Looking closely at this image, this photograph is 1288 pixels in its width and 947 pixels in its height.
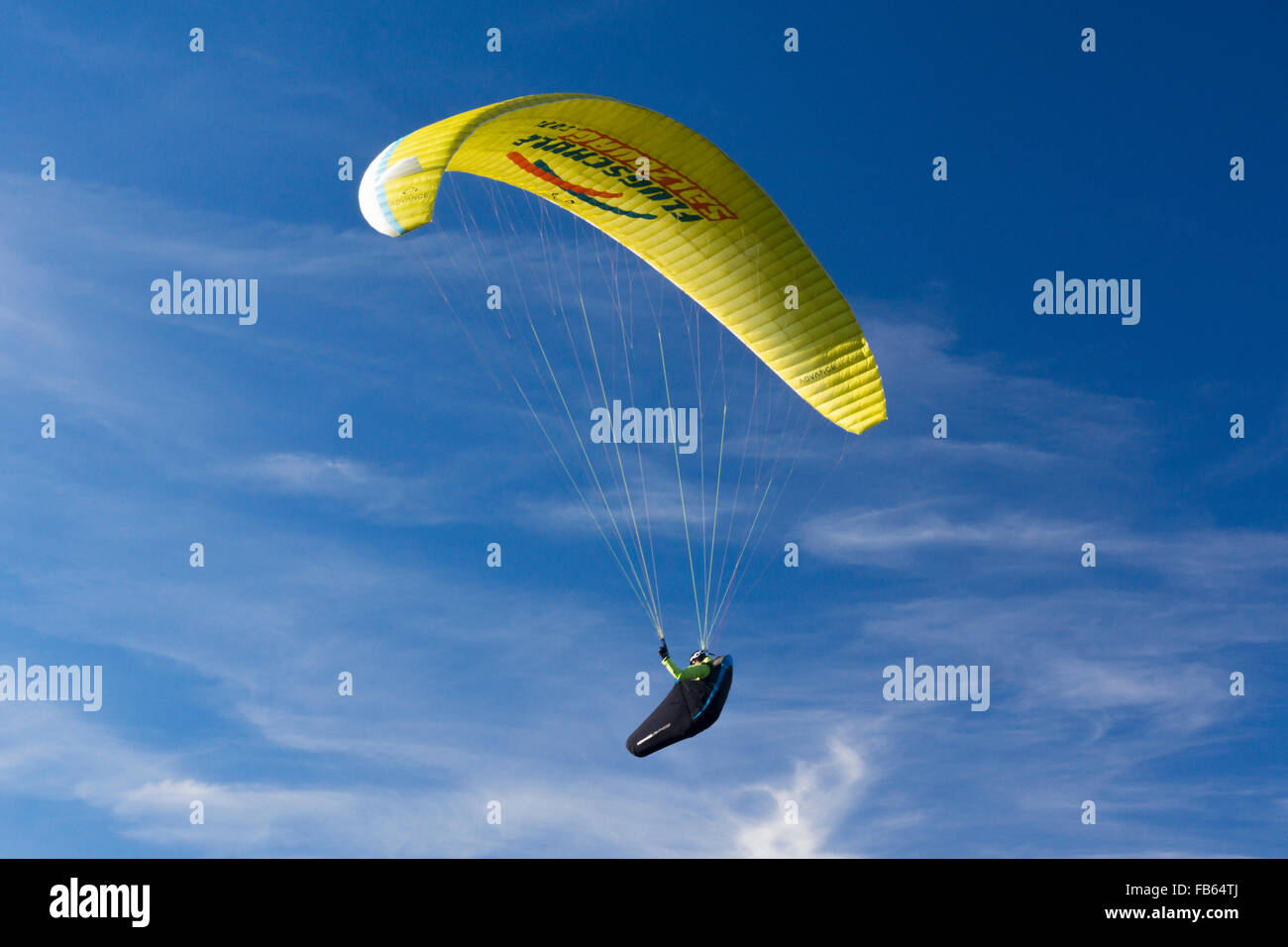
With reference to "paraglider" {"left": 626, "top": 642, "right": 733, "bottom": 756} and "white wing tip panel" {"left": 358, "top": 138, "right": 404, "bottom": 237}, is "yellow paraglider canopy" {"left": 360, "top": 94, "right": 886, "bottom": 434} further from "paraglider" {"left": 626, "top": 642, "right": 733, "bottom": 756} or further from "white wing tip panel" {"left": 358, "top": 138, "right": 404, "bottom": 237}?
"paraglider" {"left": 626, "top": 642, "right": 733, "bottom": 756}

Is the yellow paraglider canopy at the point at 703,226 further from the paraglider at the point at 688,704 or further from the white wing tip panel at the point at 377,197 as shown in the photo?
the paraglider at the point at 688,704

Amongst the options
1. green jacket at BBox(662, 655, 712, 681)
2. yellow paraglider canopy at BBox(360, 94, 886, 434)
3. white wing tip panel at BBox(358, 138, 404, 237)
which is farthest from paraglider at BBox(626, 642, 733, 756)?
white wing tip panel at BBox(358, 138, 404, 237)

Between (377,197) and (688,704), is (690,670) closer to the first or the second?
(688,704)

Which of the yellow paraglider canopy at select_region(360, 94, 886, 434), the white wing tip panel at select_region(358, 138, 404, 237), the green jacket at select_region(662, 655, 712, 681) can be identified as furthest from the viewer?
the yellow paraglider canopy at select_region(360, 94, 886, 434)

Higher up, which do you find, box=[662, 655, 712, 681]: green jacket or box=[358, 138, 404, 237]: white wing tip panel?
box=[358, 138, 404, 237]: white wing tip panel

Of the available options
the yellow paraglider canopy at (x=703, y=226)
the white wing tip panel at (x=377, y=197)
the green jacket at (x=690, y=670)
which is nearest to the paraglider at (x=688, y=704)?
the green jacket at (x=690, y=670)

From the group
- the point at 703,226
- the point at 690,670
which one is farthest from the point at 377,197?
the point at 690,670
